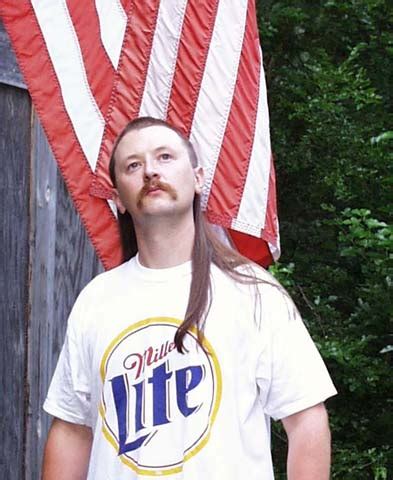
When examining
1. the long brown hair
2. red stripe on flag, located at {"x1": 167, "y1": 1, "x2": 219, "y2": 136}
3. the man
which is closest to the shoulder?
the man

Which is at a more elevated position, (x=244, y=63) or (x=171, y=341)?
(x=244, y=63)

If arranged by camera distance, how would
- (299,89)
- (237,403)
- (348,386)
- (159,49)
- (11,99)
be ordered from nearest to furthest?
(237,403) < (159,49) < (11,99) < (348,386) < (299,89)

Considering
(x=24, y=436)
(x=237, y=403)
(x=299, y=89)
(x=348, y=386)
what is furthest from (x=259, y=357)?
(x=299, y=89)

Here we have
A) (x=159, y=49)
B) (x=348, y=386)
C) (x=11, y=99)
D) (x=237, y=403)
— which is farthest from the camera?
(x=348, y=386)

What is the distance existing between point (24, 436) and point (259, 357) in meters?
1.62

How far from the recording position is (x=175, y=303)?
2893mm

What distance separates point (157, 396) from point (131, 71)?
4.10ft

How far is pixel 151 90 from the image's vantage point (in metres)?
3.71

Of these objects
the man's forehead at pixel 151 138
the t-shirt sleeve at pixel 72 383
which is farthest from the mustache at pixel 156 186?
the t-shirt sleeve at pixel 72 383

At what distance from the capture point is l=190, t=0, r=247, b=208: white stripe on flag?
12.3 feet

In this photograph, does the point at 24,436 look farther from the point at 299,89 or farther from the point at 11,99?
the point at 299,89

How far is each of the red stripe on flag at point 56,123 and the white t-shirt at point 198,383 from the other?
0.56 meters

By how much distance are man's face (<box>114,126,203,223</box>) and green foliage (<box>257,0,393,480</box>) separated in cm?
413

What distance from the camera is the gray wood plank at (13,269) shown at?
4078mm
